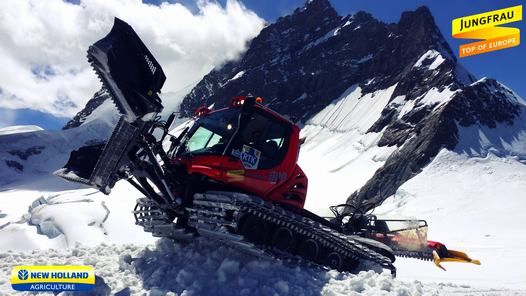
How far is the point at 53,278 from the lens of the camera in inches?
294

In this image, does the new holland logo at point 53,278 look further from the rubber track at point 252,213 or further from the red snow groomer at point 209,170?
the rubber track at point 252,213

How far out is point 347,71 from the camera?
158875mm

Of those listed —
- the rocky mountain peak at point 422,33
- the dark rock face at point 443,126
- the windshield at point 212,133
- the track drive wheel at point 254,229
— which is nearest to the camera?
the track drive wheel at point 254,229

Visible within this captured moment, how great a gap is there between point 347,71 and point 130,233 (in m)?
124

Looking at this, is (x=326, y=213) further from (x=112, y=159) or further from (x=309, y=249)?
(x=112, y=159)

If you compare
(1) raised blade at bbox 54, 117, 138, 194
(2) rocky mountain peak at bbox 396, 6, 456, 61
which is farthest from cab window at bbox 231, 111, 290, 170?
(2) rocky mountain peak at bbox 396, 6, 456, 61

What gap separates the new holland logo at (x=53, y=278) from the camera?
7.17 m

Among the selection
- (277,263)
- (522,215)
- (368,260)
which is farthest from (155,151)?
(522,215)

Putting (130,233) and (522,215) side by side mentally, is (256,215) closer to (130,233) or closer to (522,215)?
(522,215)

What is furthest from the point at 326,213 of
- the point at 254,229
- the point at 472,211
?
the point at 472,211

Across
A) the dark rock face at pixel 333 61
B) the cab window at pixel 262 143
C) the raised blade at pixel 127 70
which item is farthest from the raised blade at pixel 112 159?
the dark rock face at pixel 333 61

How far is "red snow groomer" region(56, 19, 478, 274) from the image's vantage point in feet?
26.2

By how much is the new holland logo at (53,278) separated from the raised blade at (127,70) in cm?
246

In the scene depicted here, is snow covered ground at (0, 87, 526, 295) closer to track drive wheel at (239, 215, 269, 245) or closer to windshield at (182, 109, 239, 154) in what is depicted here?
track drive wheel at (239, 215, 269, 245)
